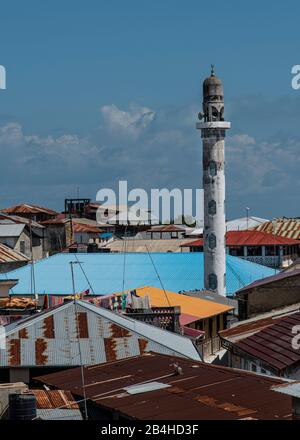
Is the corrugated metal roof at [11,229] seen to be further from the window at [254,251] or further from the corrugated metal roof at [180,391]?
the corrugated metal roof at [180,391]

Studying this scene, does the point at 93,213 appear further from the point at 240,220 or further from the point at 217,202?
the point at 217,202

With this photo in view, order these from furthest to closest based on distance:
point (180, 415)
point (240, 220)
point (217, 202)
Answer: point (240, 220), point (217, 202), point (180, 415)

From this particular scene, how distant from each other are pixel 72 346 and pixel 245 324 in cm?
761

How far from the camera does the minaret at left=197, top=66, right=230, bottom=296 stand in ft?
175

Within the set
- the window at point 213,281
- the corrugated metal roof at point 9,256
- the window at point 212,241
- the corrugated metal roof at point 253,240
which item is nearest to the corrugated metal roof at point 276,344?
the window at point 213,281

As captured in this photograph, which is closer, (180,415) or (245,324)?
(180,415)

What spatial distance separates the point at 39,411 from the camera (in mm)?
16250

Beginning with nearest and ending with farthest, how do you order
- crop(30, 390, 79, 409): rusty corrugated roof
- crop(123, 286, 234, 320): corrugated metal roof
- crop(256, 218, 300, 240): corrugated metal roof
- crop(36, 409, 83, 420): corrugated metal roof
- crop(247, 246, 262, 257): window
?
1. crop(36, 409, 83, 420): corrugated metal roof
2. crop(30, 390, 79, 409): rusty corrugated roof
3. crop(123, 286, 234, 320): corrugated metal roof
4. crop(247, 246, 262, 257): window
5. crop(256, 218, 300, 240): corrugated metal roof

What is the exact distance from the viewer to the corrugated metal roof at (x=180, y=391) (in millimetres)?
15258

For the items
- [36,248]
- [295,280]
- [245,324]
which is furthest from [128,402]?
[36,248]

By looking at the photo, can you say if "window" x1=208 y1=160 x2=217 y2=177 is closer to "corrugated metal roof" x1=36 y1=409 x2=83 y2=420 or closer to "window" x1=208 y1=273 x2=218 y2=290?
"window" x1=208 y1=273 x2=218 y2=290

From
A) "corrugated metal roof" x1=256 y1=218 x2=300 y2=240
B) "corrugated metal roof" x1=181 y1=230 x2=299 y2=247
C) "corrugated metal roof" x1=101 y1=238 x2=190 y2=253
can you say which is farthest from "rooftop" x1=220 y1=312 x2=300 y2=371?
"corrugated metal roof" x1=256 y1=218 x2=300 y2=240

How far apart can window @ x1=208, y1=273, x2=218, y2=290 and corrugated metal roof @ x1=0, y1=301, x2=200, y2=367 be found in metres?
26.7

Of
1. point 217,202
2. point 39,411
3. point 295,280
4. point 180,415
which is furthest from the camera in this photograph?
point 217,202
